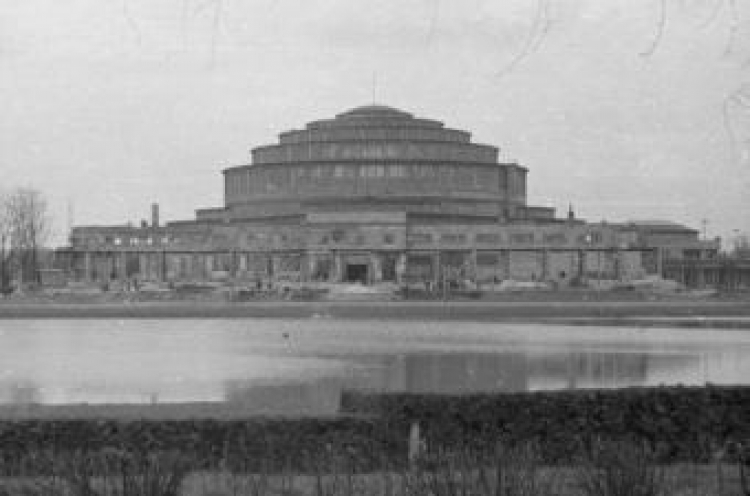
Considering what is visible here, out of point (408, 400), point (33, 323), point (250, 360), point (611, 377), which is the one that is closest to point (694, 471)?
point (408, 400)

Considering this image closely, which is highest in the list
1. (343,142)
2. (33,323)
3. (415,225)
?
(343,142)

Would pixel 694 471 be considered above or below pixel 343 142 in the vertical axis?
below

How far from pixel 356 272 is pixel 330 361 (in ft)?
203

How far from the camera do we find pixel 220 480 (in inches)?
457

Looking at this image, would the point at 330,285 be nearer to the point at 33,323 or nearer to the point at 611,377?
the point at 33,323

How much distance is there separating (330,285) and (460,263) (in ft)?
48.6

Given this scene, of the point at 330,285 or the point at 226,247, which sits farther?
the point at 226,247

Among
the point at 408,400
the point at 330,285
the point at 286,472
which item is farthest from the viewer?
the point at 330,285

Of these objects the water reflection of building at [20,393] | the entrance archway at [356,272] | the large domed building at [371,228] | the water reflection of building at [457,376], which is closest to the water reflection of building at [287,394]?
the water reflection of building at [457,376]

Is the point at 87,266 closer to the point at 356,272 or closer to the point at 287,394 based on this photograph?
the point at 356,272

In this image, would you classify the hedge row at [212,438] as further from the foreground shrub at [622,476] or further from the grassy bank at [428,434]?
the foreground shrub at [622,476]

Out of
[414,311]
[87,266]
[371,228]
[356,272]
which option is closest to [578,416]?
[414,311]

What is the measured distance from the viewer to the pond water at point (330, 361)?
2491 cm

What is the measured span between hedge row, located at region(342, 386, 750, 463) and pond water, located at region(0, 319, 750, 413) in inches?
111
